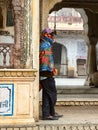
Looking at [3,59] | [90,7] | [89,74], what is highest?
[90,7]

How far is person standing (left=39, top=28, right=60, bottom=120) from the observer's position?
25.0ft

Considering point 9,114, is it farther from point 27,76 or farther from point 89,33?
point 89,33

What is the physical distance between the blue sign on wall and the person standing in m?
0.72

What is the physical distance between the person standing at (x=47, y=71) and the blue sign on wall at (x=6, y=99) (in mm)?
718

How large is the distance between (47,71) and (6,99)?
90 cm

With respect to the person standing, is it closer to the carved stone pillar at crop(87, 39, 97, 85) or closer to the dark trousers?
the dark trousers

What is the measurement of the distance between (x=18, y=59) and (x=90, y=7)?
8.15 metres

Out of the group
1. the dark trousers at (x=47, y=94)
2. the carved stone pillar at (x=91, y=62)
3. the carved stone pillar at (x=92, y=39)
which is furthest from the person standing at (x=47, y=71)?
the carved stone pillar at (x=92, y=39)

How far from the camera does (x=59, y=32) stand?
37.0 metres

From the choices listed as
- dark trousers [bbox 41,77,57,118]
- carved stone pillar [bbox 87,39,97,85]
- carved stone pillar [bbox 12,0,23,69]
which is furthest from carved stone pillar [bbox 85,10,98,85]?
carved stone pillar [bbox 12,0,23,69]

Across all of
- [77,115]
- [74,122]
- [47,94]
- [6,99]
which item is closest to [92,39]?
[77,115]

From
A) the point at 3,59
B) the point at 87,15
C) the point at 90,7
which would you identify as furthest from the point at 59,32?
the point at 3,59

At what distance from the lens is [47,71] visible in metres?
7.64

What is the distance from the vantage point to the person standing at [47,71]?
25.0 feet
